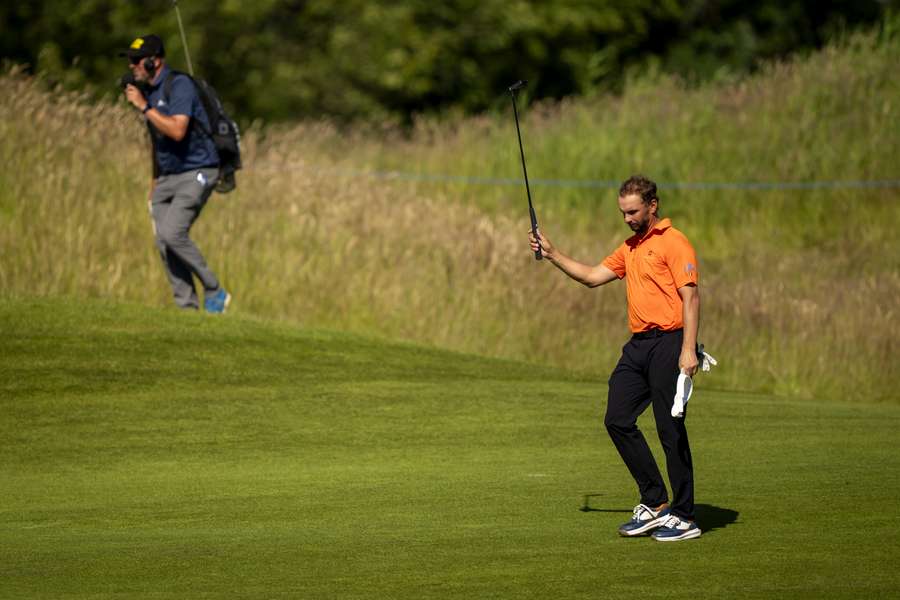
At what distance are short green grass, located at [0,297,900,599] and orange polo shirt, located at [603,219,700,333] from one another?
41.5 inches

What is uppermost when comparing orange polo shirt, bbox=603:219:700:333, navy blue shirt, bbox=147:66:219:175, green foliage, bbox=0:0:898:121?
green foliage, bbox=0:0:898:121

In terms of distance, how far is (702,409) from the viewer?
14.1 m

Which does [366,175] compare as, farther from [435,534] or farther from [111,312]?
[435,534]

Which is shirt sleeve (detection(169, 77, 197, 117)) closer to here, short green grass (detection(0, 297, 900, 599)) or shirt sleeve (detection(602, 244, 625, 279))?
short green grass (detection(0, 297, 900, 599))

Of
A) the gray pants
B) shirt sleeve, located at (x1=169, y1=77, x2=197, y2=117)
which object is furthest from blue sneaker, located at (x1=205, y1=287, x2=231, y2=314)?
shirt sleeve, located at (x1=169, y1=77, x2=197, y2=117)

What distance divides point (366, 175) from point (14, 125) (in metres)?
5.52

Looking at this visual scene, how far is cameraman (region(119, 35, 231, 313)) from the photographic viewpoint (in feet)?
49.8

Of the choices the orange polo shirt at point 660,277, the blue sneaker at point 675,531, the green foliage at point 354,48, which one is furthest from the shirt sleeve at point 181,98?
the green foliage at point 354,48

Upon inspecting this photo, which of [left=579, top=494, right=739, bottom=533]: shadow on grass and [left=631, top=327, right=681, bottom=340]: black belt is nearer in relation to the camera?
[left=631, top=327, right=681, bottom=340]: black belt

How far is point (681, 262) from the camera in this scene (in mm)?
8305

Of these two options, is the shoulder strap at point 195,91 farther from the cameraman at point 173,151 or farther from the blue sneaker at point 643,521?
the blue sneaker at point 643,521

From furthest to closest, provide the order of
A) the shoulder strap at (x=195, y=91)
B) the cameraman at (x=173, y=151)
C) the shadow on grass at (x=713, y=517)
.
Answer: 1. the shoulder strap at (x=195, y=91)
2. the cameraman at (x=173, y=151)
3. the shadow on grass at (x=713, y=517)

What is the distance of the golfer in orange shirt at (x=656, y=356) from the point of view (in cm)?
827

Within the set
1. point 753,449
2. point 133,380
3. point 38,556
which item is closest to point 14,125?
point 133,380
